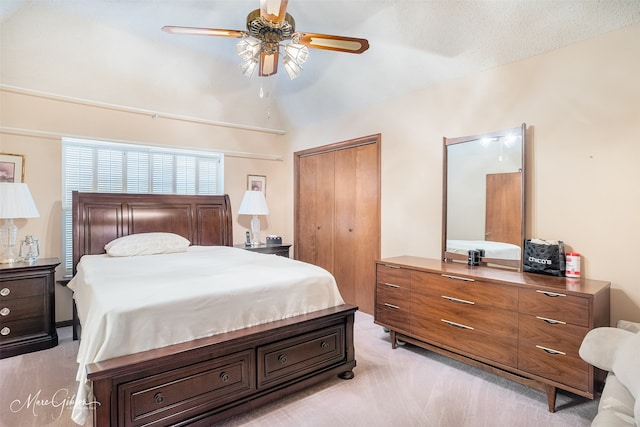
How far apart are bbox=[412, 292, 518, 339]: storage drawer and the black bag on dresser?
1.62 feet

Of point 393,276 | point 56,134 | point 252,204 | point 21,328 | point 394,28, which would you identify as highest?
point 394,28

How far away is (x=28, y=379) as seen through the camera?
8.24ft

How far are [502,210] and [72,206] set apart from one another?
13.9 ft

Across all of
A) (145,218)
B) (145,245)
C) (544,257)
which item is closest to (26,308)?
(145,245)

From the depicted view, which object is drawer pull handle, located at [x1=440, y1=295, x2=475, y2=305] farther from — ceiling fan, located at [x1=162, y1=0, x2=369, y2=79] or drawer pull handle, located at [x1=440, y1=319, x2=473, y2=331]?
ceiling fan, located at [x1=162, y1=0, x2=369, y2=79]

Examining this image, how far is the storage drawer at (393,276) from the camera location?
295 centimetres

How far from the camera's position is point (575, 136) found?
8.14 feet

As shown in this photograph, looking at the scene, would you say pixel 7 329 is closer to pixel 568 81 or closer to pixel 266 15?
pixel 266 15

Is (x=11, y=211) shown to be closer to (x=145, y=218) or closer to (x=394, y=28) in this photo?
(x=145, y=218)

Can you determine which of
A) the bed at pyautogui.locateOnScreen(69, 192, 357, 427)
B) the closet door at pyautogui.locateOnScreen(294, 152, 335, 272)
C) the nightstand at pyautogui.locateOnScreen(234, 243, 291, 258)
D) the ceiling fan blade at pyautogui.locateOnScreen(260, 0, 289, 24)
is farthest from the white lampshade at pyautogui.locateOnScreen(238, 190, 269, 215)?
the ceiling fan blade at pyautogui.locateOnScreen(260, 0, 289, 24)

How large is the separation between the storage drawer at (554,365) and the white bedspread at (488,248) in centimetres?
79

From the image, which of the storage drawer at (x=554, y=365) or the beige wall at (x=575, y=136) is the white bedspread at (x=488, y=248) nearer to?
the beige wall at (x=575, y=136)

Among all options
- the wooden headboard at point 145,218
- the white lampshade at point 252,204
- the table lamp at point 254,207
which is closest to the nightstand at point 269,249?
the table lamp at point 254,207

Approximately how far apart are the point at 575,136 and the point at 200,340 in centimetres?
294
